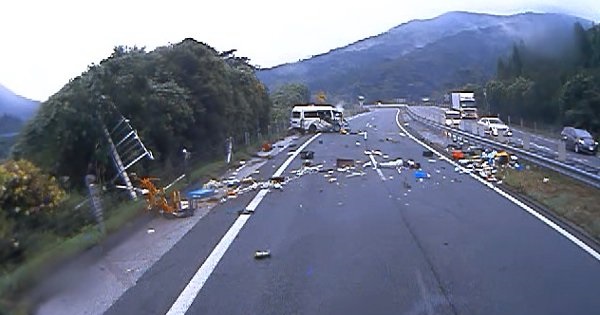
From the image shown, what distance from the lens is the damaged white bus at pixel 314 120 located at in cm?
6562

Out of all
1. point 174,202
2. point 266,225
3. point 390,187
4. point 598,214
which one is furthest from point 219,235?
point 390,187

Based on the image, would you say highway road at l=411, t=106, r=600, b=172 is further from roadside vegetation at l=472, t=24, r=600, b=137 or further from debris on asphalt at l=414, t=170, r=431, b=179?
debris on asphalt at l=414, t=170, r=431, b=179

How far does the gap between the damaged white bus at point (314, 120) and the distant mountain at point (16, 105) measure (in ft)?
144

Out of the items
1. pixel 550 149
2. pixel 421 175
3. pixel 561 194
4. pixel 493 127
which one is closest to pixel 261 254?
pixel 561 194

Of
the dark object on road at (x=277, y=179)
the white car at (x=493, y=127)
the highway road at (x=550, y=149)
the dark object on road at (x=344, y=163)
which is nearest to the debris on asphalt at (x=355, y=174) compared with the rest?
the dark object on road at (x=277, y=179)

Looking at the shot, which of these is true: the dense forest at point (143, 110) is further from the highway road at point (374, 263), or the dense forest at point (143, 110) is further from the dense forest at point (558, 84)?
the dense forest at point (558, 84)

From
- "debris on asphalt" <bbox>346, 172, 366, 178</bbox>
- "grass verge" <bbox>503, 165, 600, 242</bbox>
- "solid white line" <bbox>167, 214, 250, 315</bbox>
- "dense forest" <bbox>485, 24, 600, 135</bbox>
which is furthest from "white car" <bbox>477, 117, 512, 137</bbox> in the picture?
"solid white line" <bbox>167, 214, 250, 315</bbox>

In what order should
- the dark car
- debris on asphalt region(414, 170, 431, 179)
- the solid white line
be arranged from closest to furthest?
1. the solid white line
2. debris on asphalt region(414, 170, 431, 179)
3. the dark car

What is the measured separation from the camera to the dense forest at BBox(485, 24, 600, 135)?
43.8 metres

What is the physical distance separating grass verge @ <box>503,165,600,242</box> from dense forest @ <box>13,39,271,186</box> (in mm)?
10349

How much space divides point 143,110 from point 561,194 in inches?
521

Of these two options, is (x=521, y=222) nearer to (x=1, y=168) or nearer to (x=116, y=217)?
(x=116, y=217)

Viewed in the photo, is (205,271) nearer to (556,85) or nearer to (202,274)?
(202,274)

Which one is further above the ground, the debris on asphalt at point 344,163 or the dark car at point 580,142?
the debris on asphalt at point 344,163
